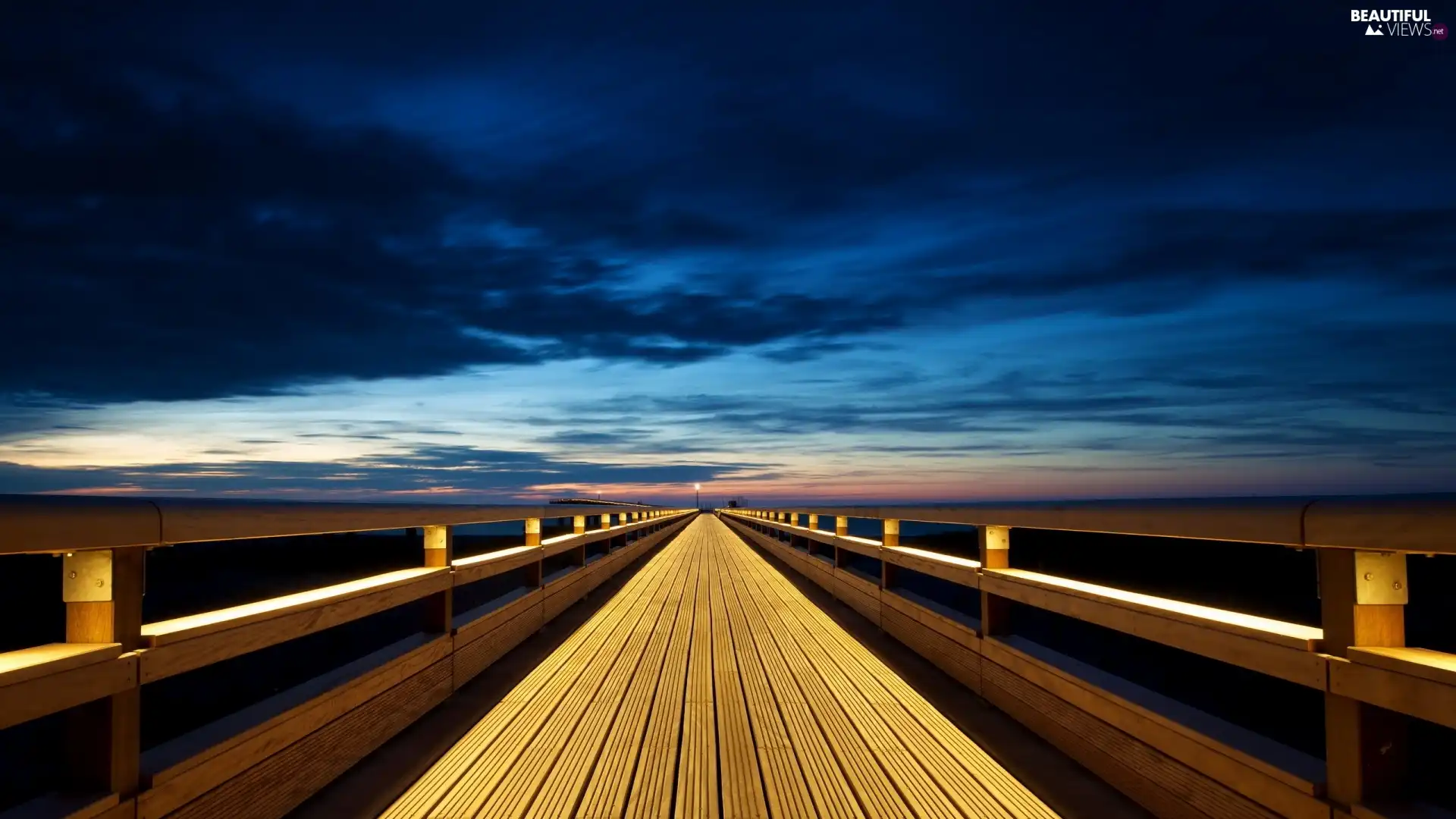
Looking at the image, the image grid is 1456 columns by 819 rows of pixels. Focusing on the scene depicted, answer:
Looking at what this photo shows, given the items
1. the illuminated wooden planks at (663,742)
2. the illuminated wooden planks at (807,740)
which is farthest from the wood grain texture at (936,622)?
the illuminated wooden planks at (663,742)

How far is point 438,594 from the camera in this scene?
15.6 ft

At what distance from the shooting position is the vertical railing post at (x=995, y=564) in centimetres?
455

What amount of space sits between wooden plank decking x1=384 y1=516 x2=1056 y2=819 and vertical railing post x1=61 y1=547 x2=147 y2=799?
43.9 inches

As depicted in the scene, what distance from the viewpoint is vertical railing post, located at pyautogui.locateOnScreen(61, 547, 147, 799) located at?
7.06ft

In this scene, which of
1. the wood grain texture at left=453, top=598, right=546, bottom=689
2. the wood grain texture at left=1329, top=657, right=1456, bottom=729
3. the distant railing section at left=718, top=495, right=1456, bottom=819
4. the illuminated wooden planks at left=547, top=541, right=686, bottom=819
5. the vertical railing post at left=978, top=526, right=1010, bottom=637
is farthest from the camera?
the wood grain texture at left=453, top=598, right=546, bottom=689

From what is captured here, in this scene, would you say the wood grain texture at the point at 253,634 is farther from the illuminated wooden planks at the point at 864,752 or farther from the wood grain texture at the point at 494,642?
the illuminated wooden planks at the point at 864,752

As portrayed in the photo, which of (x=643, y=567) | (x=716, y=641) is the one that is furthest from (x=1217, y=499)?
(x=643, y=567)

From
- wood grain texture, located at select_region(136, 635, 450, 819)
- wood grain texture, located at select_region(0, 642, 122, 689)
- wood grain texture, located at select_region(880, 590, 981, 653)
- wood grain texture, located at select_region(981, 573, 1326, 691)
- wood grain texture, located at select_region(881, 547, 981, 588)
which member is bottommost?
wood grain texture, located at select_region(880, 590, 981, 653)

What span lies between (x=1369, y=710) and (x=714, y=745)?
2.66m

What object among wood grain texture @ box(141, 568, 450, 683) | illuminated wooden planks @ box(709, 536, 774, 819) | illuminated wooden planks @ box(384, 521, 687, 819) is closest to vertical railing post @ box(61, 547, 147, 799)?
wood grain texture @ box(141, 568, 450, 683)

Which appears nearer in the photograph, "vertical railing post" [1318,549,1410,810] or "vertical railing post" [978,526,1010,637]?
"vertical railing post" [1318,549,1410,810]

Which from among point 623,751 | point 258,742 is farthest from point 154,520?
point 623,751

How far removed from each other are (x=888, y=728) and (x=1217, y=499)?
2211 mm

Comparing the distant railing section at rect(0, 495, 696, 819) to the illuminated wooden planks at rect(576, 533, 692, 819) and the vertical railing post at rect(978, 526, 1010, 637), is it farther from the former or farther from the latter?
the vertical railing post at rect(978, 526, 1010, 637)
